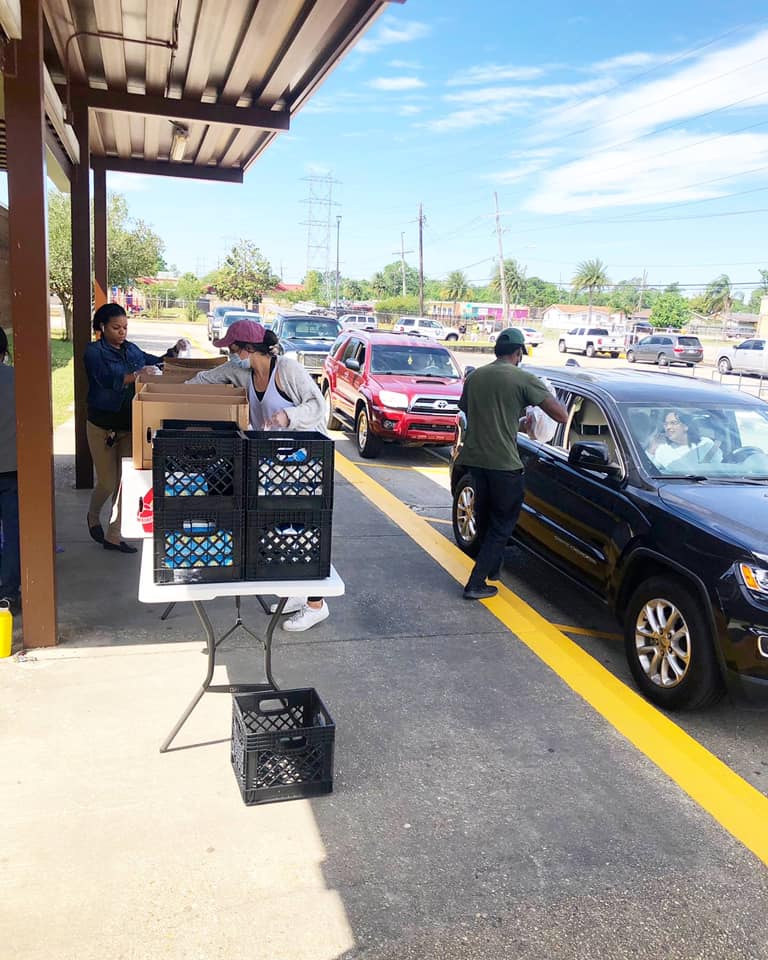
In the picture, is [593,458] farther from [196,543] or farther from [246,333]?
[196,543]

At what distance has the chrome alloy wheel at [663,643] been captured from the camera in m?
4.27

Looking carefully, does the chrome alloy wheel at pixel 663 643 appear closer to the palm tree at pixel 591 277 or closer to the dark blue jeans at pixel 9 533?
the dark blue jeans at pixel 9 533

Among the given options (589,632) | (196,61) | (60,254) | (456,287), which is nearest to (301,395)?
(589,632)

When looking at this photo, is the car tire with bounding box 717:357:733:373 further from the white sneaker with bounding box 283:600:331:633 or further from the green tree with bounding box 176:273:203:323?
the green tree with bounding box 176:273:203:323

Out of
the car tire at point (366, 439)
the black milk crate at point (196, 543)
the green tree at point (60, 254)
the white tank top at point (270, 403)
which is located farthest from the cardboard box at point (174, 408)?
the green tree at point (60, 254)

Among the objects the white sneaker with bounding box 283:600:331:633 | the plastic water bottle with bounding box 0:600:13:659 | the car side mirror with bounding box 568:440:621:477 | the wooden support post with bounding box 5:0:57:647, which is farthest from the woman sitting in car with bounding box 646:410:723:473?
the plastic water bottle with bounding box 0:600:13:659

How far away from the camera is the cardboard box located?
4.05 metres

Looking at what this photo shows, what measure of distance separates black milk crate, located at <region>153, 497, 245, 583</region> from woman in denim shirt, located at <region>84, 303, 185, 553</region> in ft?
9.05

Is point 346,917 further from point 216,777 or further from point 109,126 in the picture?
point 109,126

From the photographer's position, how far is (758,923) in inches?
113

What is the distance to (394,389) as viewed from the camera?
11.2 m

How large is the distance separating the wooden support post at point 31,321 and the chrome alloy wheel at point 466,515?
363 centimetres

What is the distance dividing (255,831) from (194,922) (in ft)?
1.69

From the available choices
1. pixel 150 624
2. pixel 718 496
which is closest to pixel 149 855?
pixel 150 624
